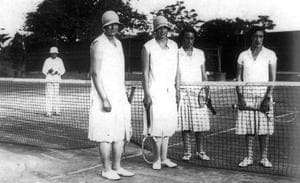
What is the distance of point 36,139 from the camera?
865 cm

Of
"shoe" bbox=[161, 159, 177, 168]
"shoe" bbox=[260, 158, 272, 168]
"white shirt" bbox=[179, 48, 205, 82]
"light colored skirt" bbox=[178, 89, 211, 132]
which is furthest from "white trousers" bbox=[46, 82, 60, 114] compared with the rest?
"shoe" bbox=[260, 158, 272, 168]

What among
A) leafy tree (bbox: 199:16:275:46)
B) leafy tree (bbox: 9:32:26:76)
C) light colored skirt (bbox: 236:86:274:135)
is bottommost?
light colored skirt (bbox: 236:86:274:135)

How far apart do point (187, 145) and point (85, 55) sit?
134 ft

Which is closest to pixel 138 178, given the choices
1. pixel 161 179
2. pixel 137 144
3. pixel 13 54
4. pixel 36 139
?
pixel 161 179

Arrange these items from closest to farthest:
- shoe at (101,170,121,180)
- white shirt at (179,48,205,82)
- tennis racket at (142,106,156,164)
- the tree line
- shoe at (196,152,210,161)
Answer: shoe at (101,170,121,180)
tennis racket at (142,106,156,164)
white shirt at (179,48,205,82)
shoe at (196,152,210,161)
the tree line

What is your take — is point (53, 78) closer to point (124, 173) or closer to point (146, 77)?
point (146, 77)

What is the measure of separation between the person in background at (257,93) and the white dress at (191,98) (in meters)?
0.61

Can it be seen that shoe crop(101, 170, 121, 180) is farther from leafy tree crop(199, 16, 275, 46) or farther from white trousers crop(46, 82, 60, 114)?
leafy tree crop(199, 16, 275, 46)

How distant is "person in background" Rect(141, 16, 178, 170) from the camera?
233 inches

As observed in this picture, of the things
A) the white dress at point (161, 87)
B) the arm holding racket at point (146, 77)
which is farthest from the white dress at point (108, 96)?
the white dress at point (161, 87)

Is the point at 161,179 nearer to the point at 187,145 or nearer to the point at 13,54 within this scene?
the point at 187,145

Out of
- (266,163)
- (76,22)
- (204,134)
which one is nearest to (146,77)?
(266,163)

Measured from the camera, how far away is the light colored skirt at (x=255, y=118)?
614 centimetres

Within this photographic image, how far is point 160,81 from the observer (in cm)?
592
